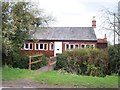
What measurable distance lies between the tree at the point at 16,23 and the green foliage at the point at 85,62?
135 inches

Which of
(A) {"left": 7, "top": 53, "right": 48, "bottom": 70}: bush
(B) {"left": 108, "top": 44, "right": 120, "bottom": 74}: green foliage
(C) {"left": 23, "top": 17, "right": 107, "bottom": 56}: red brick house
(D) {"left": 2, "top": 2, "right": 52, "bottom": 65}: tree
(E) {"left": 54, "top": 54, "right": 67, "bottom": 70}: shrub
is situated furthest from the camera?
(C) {"left": 23, "top": 17, "right": 107, "bottom": 56}: red brick house

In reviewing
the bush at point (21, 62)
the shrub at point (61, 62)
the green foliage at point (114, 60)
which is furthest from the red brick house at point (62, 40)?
the green foliage at point (114, 60)

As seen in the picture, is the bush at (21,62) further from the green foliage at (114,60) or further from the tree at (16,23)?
the green foliage at (114,60)

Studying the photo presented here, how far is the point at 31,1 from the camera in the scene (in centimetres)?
1989

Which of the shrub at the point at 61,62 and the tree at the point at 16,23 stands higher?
the tree at the point at 16,23

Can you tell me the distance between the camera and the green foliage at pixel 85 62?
60.0 ft

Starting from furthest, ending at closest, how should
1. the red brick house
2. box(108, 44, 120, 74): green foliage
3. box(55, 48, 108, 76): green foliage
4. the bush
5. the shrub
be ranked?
the red brick house → the bush → the shrub → box(55, 48, 108, 76): green foliage → box(108, 44, 120, 74): green foliage

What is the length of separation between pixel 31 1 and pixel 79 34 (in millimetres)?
17501

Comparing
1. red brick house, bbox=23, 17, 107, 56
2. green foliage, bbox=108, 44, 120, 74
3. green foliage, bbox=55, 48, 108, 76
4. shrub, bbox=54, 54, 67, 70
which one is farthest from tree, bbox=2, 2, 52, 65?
red brick house, bbox=23, 17, 107, 56

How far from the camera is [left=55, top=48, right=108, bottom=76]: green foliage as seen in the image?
720 inches

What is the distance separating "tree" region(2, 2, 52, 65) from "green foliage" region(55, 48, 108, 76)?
3439 millimetres

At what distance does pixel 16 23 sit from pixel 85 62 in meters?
5.55

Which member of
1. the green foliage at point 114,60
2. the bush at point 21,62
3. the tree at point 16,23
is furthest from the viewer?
the bush at point 21,62

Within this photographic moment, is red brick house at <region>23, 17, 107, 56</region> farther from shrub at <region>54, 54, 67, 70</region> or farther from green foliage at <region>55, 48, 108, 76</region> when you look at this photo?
green foliage at <region>55, 48, 108, 76</region>
